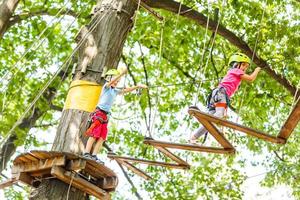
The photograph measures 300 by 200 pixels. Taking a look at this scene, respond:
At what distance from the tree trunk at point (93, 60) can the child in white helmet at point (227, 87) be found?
1129mm

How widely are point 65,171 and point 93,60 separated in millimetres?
1460

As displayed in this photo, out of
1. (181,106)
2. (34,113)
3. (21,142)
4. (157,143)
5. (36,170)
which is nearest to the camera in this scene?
(157,143)

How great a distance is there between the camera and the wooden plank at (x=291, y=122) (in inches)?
143

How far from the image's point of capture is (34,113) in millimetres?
9555

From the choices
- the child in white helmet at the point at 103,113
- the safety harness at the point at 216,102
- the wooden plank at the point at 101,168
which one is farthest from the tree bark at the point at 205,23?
the wooden plank at the point at 101,168

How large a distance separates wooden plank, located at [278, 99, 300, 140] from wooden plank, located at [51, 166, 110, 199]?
1734mm

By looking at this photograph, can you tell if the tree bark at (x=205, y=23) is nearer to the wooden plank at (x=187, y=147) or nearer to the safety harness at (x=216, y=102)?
the safety harness at (x=216, y=102)

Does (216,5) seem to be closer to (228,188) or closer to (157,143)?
(228,188)

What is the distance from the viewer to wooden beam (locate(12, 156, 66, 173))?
4723 mm

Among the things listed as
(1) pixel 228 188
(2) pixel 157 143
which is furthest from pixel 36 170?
(1) pixel 228 188

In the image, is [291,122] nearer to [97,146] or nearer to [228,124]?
[228,124]

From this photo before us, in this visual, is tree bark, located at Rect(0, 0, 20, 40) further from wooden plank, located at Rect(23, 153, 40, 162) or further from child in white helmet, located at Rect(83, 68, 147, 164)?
wooden plank, located at Rect(23, 153, 40, 162)

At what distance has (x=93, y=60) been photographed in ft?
19.0

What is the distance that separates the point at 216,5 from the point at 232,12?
882mm
